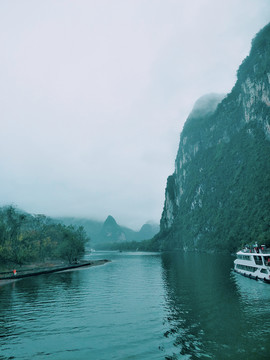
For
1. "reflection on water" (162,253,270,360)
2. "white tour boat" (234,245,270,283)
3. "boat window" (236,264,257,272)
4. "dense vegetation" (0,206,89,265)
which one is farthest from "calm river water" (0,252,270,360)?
"dense vegetation" (0,206,89,265)

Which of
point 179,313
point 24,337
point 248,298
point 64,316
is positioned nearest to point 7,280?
point 64,316

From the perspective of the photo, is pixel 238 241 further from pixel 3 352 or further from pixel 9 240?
pixel 3 352

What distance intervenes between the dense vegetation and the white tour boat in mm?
76991

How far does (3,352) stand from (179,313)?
62.7ft

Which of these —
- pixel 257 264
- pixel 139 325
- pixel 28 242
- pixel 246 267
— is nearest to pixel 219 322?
pixel 139 325

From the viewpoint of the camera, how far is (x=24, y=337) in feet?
78.8

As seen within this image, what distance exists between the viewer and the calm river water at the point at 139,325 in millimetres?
20016

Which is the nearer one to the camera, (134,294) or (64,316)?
(64,316)

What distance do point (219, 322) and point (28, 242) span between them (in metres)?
116

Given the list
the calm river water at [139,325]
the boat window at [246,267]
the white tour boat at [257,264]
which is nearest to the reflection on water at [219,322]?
the calm river water at [139,325]

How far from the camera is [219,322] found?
86.0 feet

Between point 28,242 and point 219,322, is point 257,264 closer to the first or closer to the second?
point 219,322

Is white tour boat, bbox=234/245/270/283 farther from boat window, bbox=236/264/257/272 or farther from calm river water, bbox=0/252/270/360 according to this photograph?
calm river water, bbox=0/252/270/360

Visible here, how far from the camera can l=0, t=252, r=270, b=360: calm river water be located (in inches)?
788
